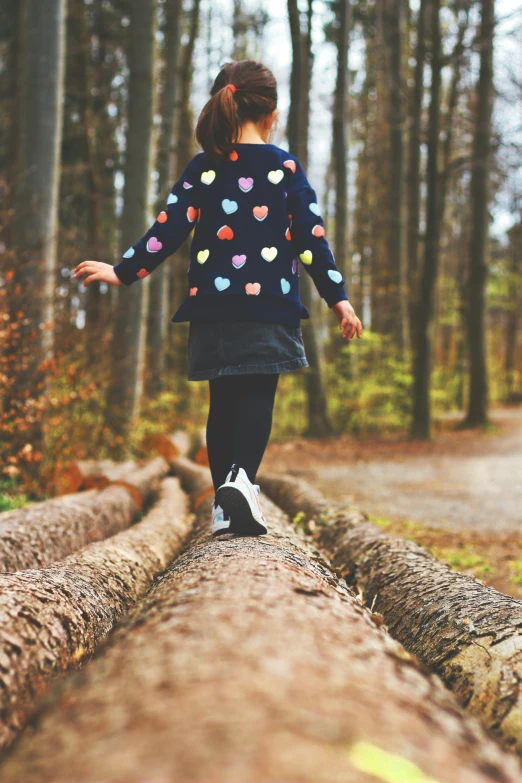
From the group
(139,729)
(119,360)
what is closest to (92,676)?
(139,729)

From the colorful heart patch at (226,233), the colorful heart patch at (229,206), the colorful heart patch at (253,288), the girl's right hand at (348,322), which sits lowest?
the girl's right hand at (348,322)

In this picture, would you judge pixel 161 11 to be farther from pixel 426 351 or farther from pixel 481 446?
pixel 481 446

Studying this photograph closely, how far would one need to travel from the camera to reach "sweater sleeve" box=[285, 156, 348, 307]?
9.21 ft

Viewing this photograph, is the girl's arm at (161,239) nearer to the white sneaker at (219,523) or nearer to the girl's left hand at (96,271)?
the girl's left hand at (96,271)

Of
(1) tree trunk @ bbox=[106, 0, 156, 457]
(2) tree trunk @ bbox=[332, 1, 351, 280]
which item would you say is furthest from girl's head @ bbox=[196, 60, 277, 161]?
(2) tree trunk @ bbox=[332, 1, 351, 280]

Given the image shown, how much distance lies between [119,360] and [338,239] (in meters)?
7.57

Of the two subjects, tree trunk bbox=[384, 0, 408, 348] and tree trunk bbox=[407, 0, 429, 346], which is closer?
tree trunk bbox=[407, 0, 429, 346]

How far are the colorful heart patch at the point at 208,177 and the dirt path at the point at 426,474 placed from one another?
12.8 feet

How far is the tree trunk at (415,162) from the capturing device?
12.0m

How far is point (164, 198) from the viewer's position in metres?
12.2

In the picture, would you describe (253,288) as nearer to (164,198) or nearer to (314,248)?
(314,248)

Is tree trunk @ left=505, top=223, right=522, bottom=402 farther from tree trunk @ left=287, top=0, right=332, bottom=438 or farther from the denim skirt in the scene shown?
the denim skirt

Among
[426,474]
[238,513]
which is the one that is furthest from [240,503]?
[426,474]

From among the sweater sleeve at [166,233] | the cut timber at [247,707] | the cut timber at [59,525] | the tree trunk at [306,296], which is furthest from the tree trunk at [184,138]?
the cut timber at [247,707]
